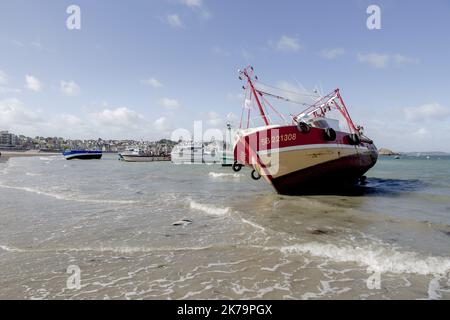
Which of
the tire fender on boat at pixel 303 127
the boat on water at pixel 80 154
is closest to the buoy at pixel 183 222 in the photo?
the tire fender on boat at pixel 303 127

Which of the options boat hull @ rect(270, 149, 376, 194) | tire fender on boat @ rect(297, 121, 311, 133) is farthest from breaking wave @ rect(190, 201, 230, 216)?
tire fender on boat @ rect(297, 121, 311, 133)

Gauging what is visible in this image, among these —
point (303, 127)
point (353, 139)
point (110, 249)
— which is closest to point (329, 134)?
point (303, 127)

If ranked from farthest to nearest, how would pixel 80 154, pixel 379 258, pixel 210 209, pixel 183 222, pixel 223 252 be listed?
pixel 80 154, pixel 210 209, pixel 183 222, pixel 223 252, pixel 379 258

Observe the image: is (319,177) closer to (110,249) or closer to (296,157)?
(296,157)

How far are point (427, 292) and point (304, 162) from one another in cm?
1279

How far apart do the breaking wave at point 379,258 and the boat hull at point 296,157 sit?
9714 mm

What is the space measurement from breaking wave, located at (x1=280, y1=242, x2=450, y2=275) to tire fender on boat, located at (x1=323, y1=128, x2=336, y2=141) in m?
11.5

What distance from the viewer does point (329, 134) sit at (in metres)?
18.9

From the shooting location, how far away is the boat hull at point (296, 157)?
57.9ft

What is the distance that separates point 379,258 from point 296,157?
10830mm

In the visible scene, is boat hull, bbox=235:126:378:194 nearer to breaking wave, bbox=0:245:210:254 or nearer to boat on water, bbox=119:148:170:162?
breaking wave, bbox=0:245:210:254

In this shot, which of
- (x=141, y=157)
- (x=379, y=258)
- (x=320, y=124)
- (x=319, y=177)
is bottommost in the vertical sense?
(x=379, y=258)

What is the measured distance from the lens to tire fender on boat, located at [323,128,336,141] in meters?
18.8
